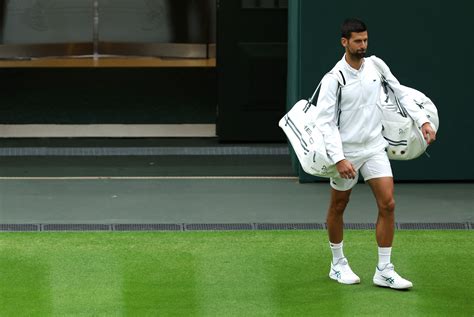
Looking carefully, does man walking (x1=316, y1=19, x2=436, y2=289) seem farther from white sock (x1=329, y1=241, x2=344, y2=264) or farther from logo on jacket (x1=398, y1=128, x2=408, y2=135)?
white sock (x1=329, y1=241, x2=344, y2=264)

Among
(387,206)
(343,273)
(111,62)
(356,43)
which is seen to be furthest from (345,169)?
(111,62)

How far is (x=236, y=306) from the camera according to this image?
28.0ft

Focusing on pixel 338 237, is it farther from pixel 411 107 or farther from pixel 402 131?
pixel 411 107

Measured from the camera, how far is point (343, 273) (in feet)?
30.1

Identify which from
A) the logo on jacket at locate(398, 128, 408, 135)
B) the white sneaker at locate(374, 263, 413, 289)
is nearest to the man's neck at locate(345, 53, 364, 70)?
the logo on jacket at locate(398, 128, 408, 135)

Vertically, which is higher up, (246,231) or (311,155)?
(311,155)

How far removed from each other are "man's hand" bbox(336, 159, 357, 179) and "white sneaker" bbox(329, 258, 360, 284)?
0.87 meters

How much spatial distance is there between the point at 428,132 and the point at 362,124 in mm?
455

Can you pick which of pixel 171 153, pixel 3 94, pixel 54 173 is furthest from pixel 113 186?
pixel 3 94

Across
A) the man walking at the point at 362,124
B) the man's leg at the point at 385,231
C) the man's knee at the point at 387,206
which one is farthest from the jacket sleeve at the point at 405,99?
the man's knee at the point at 387,206

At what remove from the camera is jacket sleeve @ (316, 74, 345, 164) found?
8.66m

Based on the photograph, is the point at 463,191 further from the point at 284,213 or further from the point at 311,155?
the point at 311,155

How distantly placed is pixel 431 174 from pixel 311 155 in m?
4.74

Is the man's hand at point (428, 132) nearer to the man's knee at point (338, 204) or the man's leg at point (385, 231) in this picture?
the man's leg at point (385, 231)
